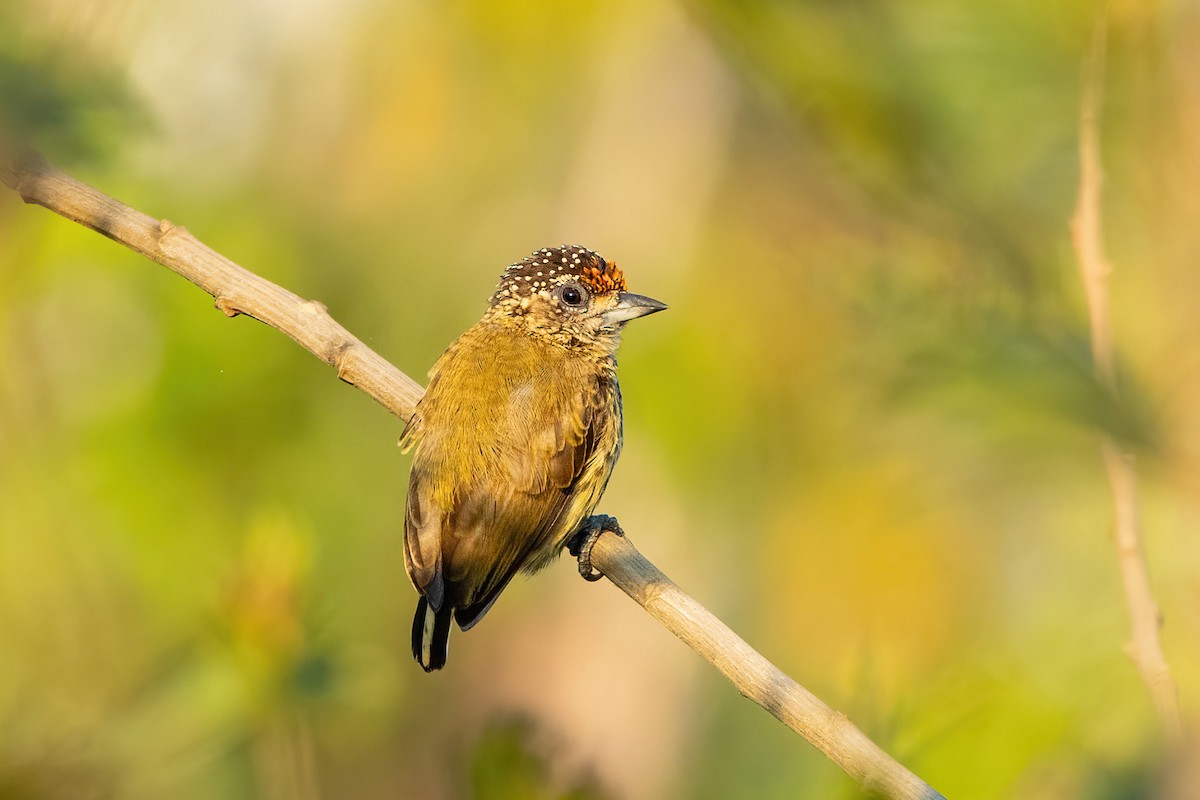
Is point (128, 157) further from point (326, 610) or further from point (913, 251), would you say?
point (913, 251)

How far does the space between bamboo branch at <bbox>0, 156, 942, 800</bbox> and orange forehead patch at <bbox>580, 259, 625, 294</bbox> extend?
95 cm

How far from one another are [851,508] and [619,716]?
1.88 m

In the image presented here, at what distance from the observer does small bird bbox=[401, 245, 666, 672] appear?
10.4 ft

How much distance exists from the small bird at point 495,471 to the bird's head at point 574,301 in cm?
21

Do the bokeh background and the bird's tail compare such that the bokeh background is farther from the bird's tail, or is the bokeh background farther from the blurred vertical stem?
the bird's tail

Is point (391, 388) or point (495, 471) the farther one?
point (495, 471)

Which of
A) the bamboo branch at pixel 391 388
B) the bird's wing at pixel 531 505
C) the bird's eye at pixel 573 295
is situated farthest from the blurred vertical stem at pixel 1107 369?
the bird's eye at pixel 573 295

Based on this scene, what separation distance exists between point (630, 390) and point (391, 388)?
242cm

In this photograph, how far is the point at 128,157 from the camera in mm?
3623

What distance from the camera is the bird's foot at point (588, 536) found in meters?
3.20

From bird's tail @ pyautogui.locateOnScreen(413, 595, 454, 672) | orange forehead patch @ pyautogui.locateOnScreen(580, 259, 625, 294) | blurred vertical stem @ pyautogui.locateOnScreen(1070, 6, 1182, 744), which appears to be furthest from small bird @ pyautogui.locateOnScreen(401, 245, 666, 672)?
blurred vertical stem @ pyautogui.locateOnScreen(1070, 6, 1182, 744)

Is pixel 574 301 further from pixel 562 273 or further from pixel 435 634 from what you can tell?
pixel 435 634

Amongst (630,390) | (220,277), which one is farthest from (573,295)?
(630,390)

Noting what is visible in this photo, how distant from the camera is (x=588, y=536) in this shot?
3254 millimetres
